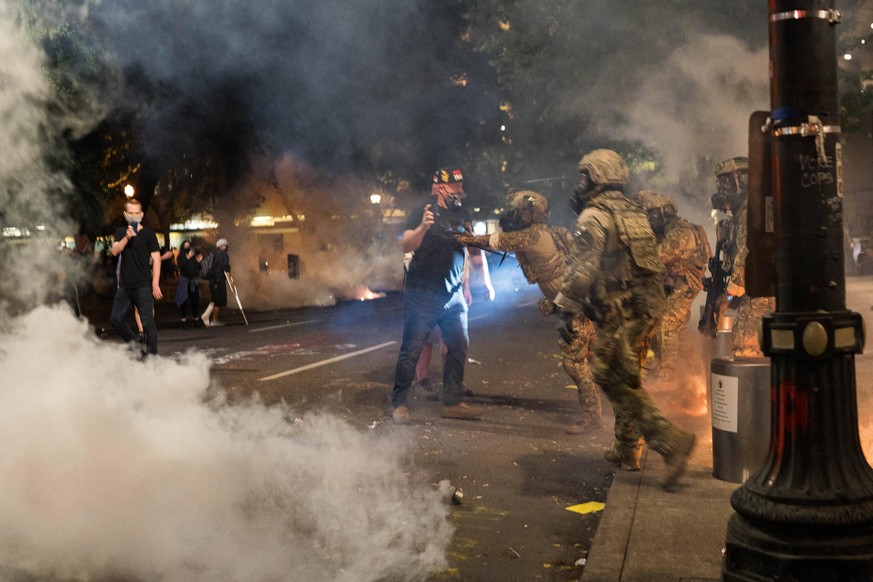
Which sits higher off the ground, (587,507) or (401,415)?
(401,415)

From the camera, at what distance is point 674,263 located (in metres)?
7.86

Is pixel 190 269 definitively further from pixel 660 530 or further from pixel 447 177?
pixel 660 530

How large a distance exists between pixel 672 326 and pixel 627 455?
2.82 meters

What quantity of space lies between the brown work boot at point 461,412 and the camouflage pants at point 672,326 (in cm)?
169

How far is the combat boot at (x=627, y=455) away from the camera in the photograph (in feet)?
17.5

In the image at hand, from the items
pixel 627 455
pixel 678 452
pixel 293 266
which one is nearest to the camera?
pixel 678 452

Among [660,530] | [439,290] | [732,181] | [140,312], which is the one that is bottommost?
[660,530]

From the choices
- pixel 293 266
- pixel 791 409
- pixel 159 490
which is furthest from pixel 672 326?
pixel 293 266

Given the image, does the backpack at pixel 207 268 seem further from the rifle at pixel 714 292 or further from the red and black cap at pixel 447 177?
the rifle at pixel 714 292

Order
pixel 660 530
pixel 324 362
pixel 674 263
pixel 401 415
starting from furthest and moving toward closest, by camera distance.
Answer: pixel 324 362, pixel 674 263, pixel 401 415, pixel 660 530

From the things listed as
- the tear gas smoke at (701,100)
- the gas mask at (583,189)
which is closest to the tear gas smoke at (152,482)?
the gas mask at (583,189)

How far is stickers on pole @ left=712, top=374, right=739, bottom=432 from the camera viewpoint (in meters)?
4.84

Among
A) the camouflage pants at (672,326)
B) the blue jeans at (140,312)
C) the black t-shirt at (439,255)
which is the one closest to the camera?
the black t-shirt at (439,255)

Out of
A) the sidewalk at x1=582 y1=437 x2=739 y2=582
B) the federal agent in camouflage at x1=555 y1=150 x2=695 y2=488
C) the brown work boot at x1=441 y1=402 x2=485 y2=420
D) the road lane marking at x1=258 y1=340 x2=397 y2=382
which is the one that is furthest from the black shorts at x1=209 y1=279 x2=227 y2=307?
the sidewalk at x1=582 y1=437 x2=739 y2=582
